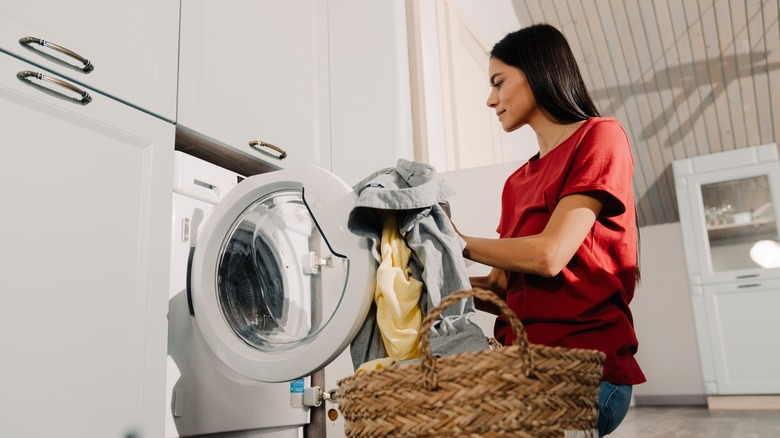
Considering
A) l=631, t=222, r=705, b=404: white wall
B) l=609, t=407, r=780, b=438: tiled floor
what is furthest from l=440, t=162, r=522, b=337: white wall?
l=631, t=222, r=705, b=404: white wall

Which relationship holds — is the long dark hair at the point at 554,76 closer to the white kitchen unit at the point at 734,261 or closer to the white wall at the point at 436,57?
the white wall at the point at 436,57

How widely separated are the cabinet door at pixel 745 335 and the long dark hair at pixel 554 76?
3.95 meters

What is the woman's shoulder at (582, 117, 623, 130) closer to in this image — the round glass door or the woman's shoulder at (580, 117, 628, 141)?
the woman's shoulder at (580, 117, 628, 141)

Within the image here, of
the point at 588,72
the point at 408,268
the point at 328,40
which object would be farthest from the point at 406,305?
the point at 588,72

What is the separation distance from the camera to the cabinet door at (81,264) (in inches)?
40.5

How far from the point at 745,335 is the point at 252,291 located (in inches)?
166

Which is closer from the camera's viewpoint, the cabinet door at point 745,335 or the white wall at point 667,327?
the cabinet door at point 745,335

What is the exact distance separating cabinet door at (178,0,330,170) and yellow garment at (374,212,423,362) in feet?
2.00

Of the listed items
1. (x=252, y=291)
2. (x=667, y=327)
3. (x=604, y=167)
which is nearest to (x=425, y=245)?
(x=604, y=167)

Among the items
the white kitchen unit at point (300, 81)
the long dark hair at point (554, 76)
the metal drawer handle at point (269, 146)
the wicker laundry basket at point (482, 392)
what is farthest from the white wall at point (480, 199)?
the wicker laundry basket at point (482, 392)

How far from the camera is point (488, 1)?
12.2 ft

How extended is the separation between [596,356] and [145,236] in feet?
2.94

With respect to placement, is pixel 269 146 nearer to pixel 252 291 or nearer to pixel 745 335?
pixel 252 291

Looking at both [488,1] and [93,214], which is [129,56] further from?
[488,1]
